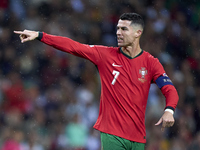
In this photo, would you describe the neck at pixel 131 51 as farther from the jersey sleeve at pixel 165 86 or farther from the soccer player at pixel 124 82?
the jersey sleeve at pixel 165 86

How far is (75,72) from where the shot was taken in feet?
30.6

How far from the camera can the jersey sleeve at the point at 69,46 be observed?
4277 mm

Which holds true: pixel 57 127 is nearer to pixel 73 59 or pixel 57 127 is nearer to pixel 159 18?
A: pixel 73 59

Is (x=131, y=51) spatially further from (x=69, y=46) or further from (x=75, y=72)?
(x=75, y=72)

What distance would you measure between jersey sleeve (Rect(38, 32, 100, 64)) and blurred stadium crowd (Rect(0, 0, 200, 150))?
13.3ft

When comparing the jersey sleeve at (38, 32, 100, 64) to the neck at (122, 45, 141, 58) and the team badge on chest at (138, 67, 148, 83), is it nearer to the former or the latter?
the neck at (122, 45, 141, 58)

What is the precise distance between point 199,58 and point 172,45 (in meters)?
0.77

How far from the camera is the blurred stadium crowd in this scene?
8.38m

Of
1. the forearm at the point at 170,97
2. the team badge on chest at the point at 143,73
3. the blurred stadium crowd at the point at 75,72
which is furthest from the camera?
the blurred stadium crowd at the point at 75,72

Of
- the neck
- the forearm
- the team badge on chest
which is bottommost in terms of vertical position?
the forearm

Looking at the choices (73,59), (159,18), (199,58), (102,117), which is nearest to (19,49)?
(73,59)

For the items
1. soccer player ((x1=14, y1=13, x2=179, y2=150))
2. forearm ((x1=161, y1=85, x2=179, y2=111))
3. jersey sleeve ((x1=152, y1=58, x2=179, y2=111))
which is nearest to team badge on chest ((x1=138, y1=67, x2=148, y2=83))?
soccer player ((x1=14, y1=13, x2=179, y2=150))

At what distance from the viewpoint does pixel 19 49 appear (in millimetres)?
9227

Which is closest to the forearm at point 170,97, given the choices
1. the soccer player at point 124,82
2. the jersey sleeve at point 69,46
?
the soccer player at point 124,82
